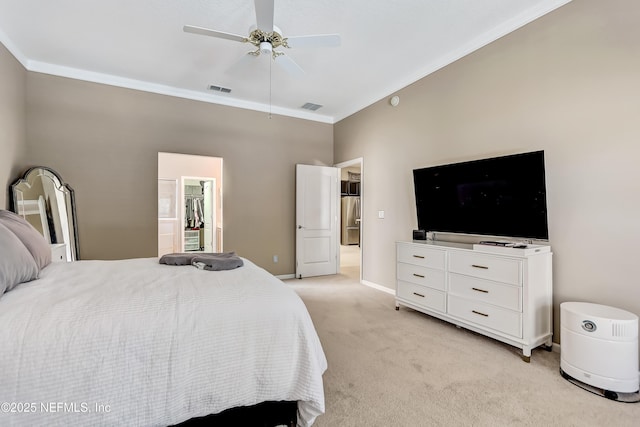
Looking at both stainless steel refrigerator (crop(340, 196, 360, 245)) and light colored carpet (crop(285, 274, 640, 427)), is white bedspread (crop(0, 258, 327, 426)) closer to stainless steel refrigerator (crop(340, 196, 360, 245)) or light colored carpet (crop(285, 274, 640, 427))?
light colored carpet (crop(285, 274, 640, 427))

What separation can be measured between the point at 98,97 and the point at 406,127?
410 cm

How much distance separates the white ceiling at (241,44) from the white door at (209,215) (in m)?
3.13

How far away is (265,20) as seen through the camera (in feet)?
7.52

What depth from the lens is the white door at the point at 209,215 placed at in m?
7.11

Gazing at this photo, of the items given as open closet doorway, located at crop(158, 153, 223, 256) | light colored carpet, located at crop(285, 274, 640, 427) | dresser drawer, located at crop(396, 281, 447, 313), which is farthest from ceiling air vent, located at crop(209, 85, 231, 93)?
dresser drawer, located at crop(396, 281, 447, 313)

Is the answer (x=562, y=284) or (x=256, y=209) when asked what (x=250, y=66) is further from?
(x=562, y=284)

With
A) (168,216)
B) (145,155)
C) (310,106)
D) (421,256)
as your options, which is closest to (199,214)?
(168,216)

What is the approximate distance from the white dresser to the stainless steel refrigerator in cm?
645

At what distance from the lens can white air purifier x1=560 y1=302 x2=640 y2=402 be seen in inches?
74.4

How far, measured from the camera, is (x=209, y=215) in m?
7.36

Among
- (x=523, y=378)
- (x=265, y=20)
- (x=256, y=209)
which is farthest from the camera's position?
(x=256, y=209)

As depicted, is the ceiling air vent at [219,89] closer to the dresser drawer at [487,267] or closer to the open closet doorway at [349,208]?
the dresser drawer at [487,267]

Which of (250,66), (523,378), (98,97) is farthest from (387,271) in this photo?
(98,97)

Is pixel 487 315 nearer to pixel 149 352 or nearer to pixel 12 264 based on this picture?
pixel 149 352
